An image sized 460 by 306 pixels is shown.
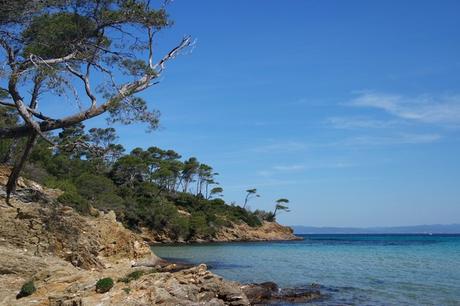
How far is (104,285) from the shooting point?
15148mm

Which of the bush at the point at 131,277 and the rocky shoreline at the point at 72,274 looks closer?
the rocky shoreline at the point at 72,274

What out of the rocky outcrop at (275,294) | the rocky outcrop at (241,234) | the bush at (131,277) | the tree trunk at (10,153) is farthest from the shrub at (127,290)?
the rocky outcrop at (241,234)

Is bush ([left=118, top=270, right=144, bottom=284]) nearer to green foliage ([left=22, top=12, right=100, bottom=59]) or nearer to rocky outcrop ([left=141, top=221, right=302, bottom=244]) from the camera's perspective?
green foliage ([left=22, top=12, right=100, bottom=59])

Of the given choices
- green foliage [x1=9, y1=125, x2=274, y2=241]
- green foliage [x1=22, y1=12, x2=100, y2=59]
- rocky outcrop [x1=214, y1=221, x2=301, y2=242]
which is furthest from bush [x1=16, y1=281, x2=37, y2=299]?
rocky outcrop [x1=214, y1=221, x2=301, y2=242]

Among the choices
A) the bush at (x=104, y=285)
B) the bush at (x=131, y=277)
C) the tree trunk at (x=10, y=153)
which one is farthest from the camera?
the tree trunk at (x=10, y=153)

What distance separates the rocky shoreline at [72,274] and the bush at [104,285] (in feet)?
0.30

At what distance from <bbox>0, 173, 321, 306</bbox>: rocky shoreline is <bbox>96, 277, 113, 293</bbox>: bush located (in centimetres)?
9

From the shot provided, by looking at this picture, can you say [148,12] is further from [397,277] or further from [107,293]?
[397,277]

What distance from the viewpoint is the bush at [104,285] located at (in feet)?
49.5

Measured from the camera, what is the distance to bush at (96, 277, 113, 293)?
49.5 ft

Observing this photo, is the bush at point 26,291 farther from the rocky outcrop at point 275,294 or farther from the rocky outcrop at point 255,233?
the rocky outcrop at point 255,233

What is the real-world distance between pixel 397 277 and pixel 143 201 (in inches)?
2155

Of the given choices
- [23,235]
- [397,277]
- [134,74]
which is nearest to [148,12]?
[134,74]

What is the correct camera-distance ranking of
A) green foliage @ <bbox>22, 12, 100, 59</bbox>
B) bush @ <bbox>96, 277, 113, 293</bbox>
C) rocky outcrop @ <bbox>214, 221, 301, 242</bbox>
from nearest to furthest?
green foliage @ <bbox>22, 12, 100, 59</bbox> → bush @ <bbox>96, 277, 113, 293</bbox> → rocky outcrop @ <bbox>214, 221, 301, 242</bbox>
